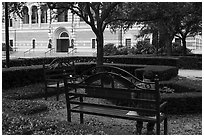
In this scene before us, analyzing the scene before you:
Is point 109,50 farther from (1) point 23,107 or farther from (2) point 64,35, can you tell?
(1) point 23,107

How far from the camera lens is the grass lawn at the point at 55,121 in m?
4.27

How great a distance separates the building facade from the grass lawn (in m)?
36.5

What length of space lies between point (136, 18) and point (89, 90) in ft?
26.3

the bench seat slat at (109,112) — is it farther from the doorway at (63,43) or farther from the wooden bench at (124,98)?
the doorway at (63,43)

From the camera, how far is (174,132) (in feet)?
19.0

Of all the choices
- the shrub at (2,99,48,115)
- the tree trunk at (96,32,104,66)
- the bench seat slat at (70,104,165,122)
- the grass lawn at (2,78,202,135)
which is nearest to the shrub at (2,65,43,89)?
the grass lawn at (2,78,202,135)

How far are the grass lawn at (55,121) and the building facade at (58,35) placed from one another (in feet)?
120

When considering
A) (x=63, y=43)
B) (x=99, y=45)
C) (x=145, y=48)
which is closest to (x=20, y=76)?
(x=99, y=45)

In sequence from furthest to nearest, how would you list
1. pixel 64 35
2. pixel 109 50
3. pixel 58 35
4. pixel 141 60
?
pixel 58 35 → pixel 64 35 → pixel 109 50 → pixel 141 60

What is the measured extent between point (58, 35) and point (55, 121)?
1886 inches

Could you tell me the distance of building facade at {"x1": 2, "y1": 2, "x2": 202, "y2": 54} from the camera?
151ft

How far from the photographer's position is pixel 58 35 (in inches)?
2044

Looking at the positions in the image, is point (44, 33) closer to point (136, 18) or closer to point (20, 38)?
point (20, 38)

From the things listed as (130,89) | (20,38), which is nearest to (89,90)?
(130,89)
